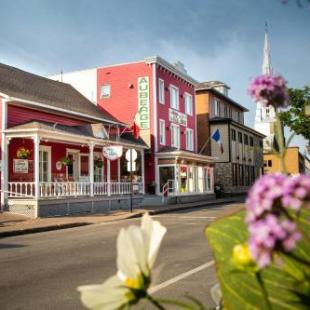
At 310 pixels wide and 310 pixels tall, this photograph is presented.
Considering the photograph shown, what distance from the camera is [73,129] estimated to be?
25.8 meters

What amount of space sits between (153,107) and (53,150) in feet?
31.5

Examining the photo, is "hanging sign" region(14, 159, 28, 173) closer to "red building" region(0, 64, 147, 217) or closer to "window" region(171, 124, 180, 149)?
"red building" region(0, 64, 147, 217)

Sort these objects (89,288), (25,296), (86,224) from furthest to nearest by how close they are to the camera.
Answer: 1. (86,224)
2. (25,296)
3. (89,288)

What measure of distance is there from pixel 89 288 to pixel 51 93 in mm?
29555

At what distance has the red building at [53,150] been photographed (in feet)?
71.8

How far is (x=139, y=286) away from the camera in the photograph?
A: 2.61ft

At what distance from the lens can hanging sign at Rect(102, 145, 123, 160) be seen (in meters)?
26.1

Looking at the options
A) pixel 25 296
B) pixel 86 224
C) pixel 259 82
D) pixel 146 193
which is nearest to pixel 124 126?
pixel 146 193

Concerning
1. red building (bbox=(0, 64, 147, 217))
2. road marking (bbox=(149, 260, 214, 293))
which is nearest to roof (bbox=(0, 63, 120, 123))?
red building (bbox=(0, 64, 147, 217))

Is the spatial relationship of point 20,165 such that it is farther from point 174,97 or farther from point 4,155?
point 174,97

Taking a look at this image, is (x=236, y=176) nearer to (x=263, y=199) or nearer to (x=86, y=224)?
(x=86, y=224)

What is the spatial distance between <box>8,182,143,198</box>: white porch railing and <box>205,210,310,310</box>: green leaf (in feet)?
68.5

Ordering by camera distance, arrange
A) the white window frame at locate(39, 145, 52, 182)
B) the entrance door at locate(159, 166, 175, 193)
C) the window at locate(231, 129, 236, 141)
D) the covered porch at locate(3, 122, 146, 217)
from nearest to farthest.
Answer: the covered porch at locate(3, 122, 146, 217) < the white window frame at locate(39, 145, 52, 182) < the entrance door at locate(159, 166, 175, 193) < the window at locate(231, 129, 236, 141)

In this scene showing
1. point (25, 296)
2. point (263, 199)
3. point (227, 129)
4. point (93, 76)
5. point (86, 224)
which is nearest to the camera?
point (263, 199)
